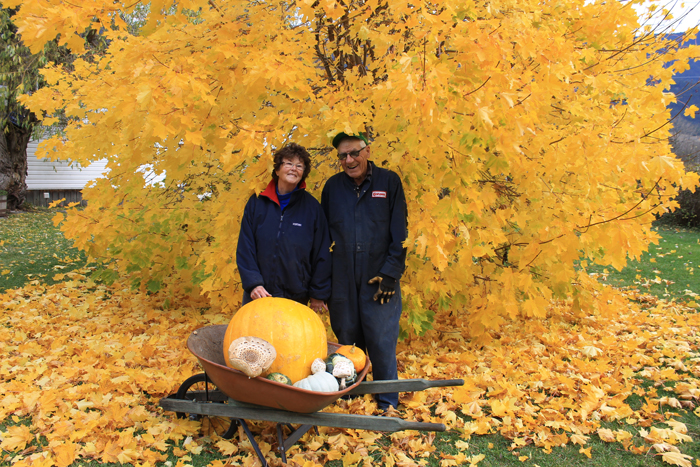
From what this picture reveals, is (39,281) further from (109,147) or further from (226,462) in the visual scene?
(226,462)

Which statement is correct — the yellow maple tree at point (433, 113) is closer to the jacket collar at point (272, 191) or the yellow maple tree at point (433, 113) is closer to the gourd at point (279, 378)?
the jacket collar at point (272, 191)

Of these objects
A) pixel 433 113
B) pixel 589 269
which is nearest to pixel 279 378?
pixel 433 113

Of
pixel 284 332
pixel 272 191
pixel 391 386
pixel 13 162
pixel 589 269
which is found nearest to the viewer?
pixel 284 332

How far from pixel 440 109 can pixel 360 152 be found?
601 mm

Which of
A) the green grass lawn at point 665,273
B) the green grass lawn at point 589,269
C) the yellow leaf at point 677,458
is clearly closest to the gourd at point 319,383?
the green grass lawn at point 589,269

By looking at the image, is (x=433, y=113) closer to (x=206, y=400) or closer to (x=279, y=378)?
(x=279, y=378)

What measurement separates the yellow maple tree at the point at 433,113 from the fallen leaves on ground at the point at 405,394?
55 cm

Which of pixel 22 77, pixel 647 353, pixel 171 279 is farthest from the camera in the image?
pixel 22 77

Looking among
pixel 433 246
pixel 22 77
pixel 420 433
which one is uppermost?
pixel 22 77

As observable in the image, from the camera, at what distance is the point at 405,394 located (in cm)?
334

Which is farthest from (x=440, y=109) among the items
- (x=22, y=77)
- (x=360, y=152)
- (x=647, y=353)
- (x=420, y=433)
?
(x=22, y=77)

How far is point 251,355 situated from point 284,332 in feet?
0.89

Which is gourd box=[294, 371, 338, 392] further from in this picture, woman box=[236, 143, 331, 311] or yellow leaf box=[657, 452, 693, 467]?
yellow leaf box=[657, 452, 693, 467]

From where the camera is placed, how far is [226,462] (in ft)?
8.17
